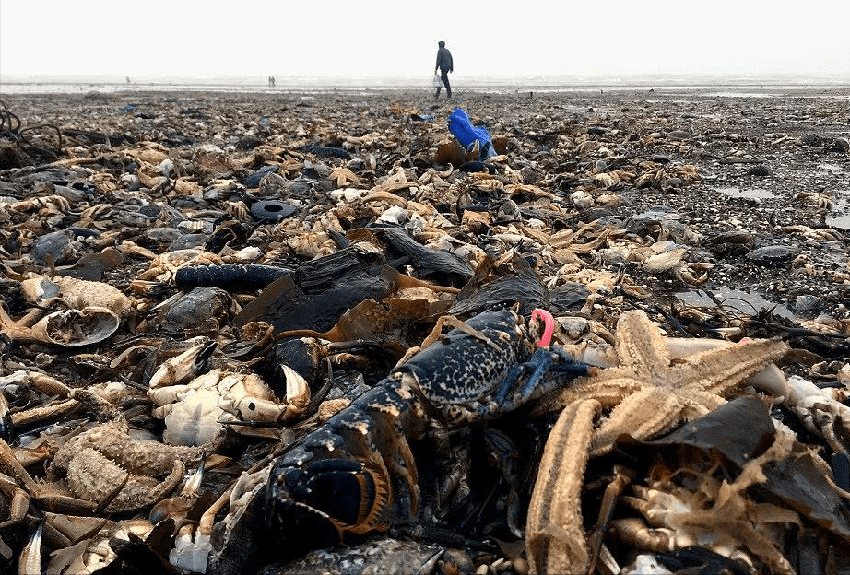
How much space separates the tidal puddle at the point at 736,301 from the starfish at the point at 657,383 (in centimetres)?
174

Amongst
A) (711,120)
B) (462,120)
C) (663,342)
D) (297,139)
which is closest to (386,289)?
(663,342)

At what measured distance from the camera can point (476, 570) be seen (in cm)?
162

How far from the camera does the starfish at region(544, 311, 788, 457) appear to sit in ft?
5.76

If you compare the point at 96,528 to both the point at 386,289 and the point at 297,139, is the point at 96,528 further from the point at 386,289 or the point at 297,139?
the point at 297,139

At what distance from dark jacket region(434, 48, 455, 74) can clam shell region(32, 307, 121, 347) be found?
21.6 meters

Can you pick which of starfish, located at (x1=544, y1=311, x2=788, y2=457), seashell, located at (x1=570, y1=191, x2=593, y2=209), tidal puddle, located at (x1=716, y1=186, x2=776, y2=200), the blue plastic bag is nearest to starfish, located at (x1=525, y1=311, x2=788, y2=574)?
starfish, located at (x1=544, y1=311, x2=788, y2=457)

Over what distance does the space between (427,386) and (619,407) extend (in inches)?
24.8

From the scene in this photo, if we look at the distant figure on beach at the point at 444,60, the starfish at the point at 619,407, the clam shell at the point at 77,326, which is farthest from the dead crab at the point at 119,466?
the distant figure on beach at the point at 444,60

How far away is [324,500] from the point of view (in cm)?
158

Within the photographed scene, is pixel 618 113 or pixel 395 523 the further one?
pixel 618 113

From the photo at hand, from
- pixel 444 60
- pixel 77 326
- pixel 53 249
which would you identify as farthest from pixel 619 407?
pixel 444 60

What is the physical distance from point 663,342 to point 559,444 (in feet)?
2.83

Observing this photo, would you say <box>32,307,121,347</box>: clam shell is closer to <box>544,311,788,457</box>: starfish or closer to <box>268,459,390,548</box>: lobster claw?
<box>268,459,390,548</box>: lobster claw

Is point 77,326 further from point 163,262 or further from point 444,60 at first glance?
point 444,60
